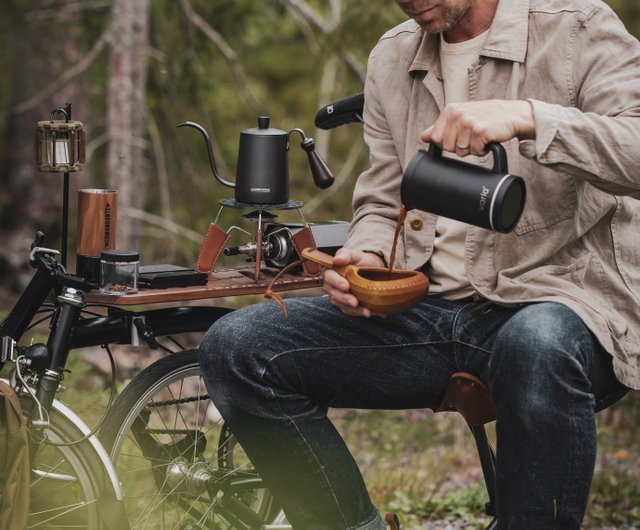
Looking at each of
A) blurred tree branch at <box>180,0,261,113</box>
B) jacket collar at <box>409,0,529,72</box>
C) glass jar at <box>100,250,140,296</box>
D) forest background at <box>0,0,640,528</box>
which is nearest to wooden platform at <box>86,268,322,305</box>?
glass jar at <box>100,250,140,296</box>

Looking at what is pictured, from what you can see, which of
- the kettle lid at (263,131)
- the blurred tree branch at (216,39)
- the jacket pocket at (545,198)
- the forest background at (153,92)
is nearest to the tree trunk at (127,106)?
the forest background at (153,92)

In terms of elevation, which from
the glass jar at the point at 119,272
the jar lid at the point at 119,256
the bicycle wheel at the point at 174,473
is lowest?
the bicycle wheel at the point at 174,473

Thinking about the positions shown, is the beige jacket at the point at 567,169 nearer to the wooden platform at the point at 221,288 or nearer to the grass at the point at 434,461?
the wooden platform at the point at 221,288

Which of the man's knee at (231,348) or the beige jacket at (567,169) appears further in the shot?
the man's knee at (231,348)

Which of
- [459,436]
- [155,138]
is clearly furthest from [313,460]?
[155,138]

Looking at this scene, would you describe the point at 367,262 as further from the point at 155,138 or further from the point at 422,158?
the point at 155,138

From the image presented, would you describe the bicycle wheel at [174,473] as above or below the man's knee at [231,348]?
below

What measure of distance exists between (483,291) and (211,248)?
80 cm

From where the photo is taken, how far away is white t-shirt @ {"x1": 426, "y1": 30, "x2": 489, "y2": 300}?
2.69m

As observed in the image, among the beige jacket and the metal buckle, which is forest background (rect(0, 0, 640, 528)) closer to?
the beige jacket

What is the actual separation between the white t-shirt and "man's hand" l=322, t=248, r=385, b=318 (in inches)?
7.8

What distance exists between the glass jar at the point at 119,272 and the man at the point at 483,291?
27 cm

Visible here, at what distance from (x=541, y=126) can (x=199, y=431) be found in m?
1.32

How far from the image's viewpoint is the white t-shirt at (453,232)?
2686 mm
